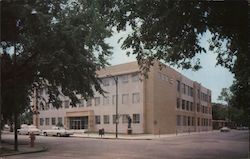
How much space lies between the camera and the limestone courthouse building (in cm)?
7350

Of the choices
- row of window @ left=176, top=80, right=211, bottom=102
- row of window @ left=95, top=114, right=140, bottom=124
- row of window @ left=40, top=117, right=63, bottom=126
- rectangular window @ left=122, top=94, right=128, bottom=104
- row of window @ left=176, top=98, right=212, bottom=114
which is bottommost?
row of window @ left=40, top=117, right=63, bottom=126

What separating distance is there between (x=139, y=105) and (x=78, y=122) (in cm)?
1727

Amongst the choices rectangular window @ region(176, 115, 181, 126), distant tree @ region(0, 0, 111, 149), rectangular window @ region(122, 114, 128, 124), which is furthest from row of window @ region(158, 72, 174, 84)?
distant tree @ region(0, 0, 111, 149)

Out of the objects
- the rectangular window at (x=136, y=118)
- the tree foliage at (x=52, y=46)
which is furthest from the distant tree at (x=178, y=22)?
the rectangular window at (x=136, y=118)

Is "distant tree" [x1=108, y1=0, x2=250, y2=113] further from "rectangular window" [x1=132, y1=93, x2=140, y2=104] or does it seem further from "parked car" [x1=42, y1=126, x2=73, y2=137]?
"rectangular window" [x1=132, y1=93, x2=140, y2=104]

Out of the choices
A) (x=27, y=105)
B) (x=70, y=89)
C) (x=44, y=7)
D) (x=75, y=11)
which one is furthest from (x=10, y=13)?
(x=27, y=105)

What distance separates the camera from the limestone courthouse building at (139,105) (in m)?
73.5

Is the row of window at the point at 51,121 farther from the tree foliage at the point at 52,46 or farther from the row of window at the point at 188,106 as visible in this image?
the tree foliage at the point at 52,46

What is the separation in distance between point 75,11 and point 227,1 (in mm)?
11003

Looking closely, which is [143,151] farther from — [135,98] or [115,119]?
[115,119]

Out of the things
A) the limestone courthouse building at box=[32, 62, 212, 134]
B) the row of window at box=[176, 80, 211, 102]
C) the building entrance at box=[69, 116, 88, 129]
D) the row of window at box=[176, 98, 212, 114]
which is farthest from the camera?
the building entrance at box=[69, 116, 88, 129]

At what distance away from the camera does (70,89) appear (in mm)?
25859

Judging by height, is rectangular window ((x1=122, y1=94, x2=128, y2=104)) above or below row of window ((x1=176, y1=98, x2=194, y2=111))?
above

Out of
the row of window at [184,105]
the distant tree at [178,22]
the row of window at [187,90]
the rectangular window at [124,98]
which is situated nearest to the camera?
the distant tree at [178,22]
